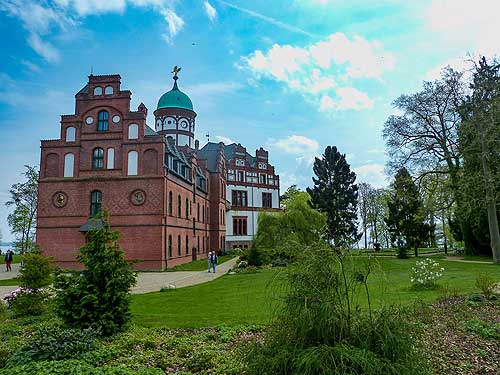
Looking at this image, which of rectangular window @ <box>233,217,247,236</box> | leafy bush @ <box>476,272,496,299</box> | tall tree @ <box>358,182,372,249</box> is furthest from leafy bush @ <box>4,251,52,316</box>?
tall tree @ <box>358,182,372,249</box>

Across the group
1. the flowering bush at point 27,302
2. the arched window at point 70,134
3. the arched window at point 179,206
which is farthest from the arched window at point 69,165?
the flowering bush at point 27,302

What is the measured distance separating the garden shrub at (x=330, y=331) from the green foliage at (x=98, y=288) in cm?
509

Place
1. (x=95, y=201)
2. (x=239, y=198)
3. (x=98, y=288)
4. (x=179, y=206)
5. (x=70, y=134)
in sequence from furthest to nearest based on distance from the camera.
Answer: (x=239, y=198) → (x=179, y=206) → (x=70, y=134) → (x=95, y=201) → (x=98, y=288)

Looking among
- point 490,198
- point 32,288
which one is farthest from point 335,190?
point 32,288

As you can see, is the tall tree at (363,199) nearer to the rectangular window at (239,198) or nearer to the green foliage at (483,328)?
the rectangular window at (239,198)

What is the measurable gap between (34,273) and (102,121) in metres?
18.8

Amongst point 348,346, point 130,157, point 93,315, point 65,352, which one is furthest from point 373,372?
point 130,157

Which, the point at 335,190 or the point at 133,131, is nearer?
the point at 133,131

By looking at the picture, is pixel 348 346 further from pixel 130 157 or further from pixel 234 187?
pixel 234 187

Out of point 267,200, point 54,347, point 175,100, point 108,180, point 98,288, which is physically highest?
point 175,100

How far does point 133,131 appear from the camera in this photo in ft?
91.1

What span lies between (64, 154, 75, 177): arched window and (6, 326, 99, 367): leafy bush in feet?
75.9

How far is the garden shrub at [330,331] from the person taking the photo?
3.86 metres

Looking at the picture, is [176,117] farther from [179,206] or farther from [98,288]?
[98,288]
